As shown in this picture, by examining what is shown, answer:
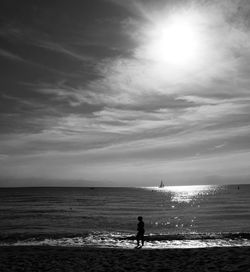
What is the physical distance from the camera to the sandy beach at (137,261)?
1344 centimetres

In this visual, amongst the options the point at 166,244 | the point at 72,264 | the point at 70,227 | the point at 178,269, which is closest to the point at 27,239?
the point at 70,227

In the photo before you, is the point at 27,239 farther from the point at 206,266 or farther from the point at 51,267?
the point at 206,266

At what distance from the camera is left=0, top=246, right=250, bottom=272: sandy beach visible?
13438 mm

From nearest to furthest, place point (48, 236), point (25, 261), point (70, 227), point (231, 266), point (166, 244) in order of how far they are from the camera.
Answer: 1. point (231, 266)
2. point (25, 261)
3. point (166, 244)
4. point (48, 236)
5. point (70, 227)

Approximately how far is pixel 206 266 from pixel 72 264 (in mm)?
6288

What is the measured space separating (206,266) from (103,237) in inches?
733

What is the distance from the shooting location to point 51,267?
14.0 m

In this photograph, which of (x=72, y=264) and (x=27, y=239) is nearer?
(x=72, y=264)

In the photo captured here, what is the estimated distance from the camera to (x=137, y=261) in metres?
15.0

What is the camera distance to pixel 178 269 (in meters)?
13.1

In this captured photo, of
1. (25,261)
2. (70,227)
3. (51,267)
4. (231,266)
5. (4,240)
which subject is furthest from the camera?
(70,227)

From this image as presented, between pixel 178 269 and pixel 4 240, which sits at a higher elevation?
pixel 178 269

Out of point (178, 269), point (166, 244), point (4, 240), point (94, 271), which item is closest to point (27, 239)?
point (4, 240)

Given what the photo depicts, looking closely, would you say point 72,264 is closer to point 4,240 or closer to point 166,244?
point 166,244
